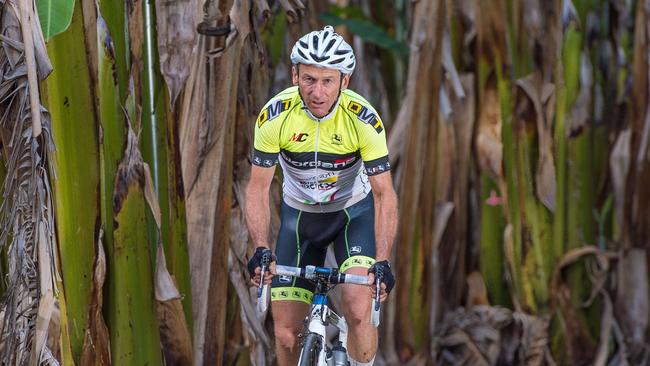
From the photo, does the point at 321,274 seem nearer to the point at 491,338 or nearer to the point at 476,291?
the point at 491,338

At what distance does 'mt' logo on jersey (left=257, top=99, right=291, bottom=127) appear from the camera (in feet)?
15.9

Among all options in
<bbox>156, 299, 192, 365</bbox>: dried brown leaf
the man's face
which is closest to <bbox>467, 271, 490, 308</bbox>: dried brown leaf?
<bbox>156, 299, 192, 365</bbox>: dried brown leaf

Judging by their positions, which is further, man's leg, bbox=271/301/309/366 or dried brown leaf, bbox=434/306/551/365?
dried brown leaf, bbox=434/306/551/365

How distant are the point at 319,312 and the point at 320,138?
68cm

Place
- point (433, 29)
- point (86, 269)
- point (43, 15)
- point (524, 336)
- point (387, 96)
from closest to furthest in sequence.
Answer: point (43, 15) → point (86, 269) → point (433, 29) → point (524, 336) → point (387, 96)

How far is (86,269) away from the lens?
16.6 ft

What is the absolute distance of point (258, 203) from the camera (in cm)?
485

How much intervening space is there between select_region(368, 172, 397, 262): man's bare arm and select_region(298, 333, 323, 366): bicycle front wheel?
0.39 meters

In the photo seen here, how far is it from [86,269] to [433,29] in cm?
256

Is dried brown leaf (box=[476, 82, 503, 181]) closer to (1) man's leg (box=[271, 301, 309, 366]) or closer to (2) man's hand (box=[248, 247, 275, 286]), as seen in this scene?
(1) man's leg (box=[271, 301, 309, 366])

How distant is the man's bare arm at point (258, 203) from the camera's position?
4.84 metres

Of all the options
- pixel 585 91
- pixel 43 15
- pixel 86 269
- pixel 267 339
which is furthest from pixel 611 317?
pixel 43 15

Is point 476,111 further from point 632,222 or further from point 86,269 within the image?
point 86,269

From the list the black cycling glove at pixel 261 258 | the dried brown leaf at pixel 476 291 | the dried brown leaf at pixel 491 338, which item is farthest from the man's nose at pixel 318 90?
the dried brown leaf at pixel 476 291
